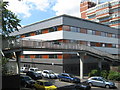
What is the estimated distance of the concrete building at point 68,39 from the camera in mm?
35406

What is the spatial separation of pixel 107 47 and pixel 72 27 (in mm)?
16374

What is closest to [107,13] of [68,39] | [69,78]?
[68,39]

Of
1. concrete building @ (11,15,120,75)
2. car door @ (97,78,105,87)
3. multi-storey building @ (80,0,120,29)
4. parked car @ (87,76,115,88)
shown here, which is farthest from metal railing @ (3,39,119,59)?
multi-storey building @ (80,0,120,29)

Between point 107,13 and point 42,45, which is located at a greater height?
point 107,13

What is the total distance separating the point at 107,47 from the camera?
1853 inches

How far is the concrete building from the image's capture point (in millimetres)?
35406

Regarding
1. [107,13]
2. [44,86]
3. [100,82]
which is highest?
[107,13]

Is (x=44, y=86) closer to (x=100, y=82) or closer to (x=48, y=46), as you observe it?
(x=48, y=46)

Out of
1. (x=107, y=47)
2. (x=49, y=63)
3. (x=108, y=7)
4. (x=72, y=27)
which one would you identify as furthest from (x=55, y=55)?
(x=108, y=7)

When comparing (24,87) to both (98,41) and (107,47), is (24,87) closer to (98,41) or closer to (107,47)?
(98,41)

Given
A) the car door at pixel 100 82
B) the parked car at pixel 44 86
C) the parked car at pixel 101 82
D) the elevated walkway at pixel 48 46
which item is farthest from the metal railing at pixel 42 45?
the car door at pixel 100 82

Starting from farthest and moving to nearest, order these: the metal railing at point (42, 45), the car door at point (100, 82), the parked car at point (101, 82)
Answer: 1. the car door at point (100, 82)
2. the metal railing at point (42, 45)
3. the parked car at point (101, 82)

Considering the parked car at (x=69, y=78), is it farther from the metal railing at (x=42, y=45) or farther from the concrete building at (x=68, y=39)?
the metal railing at (x=42, y=45)

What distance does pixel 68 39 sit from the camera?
117ft
